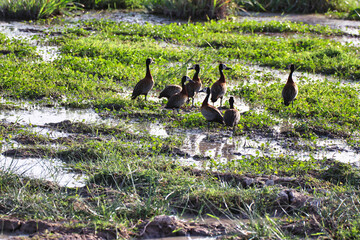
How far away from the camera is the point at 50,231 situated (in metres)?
5.32

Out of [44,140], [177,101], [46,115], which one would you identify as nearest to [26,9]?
[46,115]

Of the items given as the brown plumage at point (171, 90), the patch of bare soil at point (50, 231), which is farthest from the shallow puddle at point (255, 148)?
the patch of bare soil at point (50, 231)

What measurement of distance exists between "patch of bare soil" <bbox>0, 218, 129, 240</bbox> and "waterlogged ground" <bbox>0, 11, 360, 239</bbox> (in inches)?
0.4

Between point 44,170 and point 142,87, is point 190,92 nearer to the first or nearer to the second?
point 142,87

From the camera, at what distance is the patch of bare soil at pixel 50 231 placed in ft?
17.2

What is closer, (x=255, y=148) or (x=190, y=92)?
(x=255, y=148)

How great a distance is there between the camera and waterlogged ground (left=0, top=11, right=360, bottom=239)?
568 centimetres

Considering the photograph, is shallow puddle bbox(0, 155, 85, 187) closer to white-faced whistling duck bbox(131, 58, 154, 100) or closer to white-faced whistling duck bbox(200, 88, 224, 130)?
white-faced whistling duck bbox(200, 88, 224, 130)

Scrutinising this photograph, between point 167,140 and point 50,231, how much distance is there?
3.24 meters

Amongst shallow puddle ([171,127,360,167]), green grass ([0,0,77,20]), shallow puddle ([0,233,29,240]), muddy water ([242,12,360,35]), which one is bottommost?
shallow puddle ([171,127,360,167])

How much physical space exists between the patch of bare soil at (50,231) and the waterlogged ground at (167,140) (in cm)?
1

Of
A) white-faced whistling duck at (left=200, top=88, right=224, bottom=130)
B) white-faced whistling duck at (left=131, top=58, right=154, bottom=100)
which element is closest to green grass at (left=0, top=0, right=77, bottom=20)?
white-faced whistling duck at (left=131, top=58, right=154, bottom=100)

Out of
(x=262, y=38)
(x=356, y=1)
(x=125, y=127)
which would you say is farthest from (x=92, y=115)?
(x=356, y=1)

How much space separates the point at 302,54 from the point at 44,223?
994 centimetres
